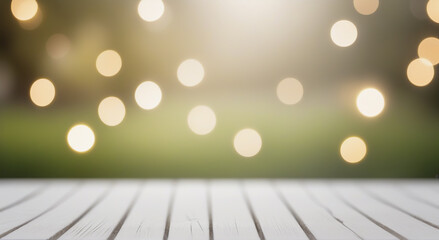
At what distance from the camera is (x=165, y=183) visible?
183cm

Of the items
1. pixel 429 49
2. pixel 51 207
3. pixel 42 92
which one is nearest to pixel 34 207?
pixel 51 207

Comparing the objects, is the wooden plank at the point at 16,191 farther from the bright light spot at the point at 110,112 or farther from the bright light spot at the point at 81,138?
the bright light spot at the point at 110,112

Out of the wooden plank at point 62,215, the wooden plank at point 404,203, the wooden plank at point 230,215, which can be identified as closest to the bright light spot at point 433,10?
the wooden plank at point 404,203

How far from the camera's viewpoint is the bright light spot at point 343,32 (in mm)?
1993

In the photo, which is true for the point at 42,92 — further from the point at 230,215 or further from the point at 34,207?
the point at 230,215

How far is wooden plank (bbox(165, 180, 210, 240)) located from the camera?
3.58 ft

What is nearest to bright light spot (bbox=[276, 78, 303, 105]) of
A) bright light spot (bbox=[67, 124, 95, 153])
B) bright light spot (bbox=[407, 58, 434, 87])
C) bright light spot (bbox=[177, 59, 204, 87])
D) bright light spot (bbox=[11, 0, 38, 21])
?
bright light spot (bbox=[177, 59, 204, 87])

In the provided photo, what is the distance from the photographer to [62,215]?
1.29 m

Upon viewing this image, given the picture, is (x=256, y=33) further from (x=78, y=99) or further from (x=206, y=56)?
(x=78, y=99)

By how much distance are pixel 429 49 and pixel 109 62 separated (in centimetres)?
108

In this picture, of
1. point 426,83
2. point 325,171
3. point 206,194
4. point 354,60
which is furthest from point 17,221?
point 426,83

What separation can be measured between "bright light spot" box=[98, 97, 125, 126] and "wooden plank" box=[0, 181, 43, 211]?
11.9 inches

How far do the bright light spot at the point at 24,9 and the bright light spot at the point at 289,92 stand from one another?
0.86 m

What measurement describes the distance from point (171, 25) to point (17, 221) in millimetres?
989
